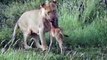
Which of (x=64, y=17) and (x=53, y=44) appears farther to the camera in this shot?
(x=64, y=17)

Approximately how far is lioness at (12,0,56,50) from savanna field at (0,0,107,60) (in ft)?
0.83

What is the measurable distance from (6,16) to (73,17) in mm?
1729

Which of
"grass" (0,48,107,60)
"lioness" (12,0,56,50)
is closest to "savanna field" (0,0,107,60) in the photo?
"grass" (0,48,107,60)

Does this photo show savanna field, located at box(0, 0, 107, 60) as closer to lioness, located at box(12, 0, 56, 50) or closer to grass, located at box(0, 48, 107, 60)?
grass, located at box(0, 48, 107, 60)

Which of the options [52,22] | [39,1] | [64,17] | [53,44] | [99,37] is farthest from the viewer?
[39,1]

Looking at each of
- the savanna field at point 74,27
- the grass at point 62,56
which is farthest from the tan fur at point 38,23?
Answer: the grass at point 62,56

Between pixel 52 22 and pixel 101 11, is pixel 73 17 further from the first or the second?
pixel 52 22

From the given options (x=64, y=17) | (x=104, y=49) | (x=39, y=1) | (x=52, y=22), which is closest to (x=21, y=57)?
(x=52, y=22)

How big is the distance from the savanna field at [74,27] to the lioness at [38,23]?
0.83ft

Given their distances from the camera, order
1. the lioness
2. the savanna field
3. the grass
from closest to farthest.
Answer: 1. the grass
2. the savanna field
3. the lioness

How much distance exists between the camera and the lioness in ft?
31.7

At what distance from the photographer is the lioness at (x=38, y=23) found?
9664mm

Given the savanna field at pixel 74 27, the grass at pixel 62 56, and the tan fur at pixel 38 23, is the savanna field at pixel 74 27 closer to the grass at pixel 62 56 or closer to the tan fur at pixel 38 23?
the grass at pixel 62 56

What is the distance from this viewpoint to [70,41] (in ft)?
35.1
